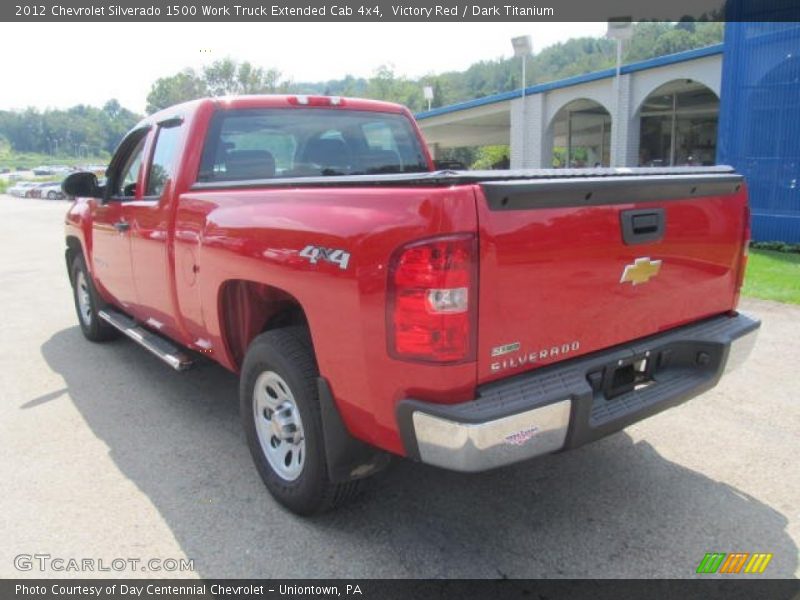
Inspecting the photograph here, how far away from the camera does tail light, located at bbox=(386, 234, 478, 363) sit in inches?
89.3

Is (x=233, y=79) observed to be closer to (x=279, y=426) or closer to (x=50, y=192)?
(x=50, y=192)

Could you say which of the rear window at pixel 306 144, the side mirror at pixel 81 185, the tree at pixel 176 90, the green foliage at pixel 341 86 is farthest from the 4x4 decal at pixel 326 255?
the tree at pixel 176 90

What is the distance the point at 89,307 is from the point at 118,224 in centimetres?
191

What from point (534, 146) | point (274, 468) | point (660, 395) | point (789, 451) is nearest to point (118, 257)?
point (274, 468)

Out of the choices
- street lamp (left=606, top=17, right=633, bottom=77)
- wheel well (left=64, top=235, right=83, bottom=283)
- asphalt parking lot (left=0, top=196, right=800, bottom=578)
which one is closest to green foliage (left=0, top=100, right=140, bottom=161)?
street lamp (left=606, top=17, right=633, bottom=77)

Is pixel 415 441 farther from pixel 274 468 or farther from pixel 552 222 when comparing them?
pixel 274 468

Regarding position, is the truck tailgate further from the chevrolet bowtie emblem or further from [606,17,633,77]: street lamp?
[606,17,633,77]: street lamp

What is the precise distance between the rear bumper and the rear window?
92.2 inches

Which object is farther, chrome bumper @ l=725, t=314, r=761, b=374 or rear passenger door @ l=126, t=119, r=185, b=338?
rear passenger door @ l=126, t=119, r=185, b=338

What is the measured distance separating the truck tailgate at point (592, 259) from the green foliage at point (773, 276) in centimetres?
498

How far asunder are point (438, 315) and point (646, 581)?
1.42 metres

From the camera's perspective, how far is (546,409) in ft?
7.91

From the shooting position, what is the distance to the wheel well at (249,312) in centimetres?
341

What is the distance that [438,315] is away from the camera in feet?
7.55
